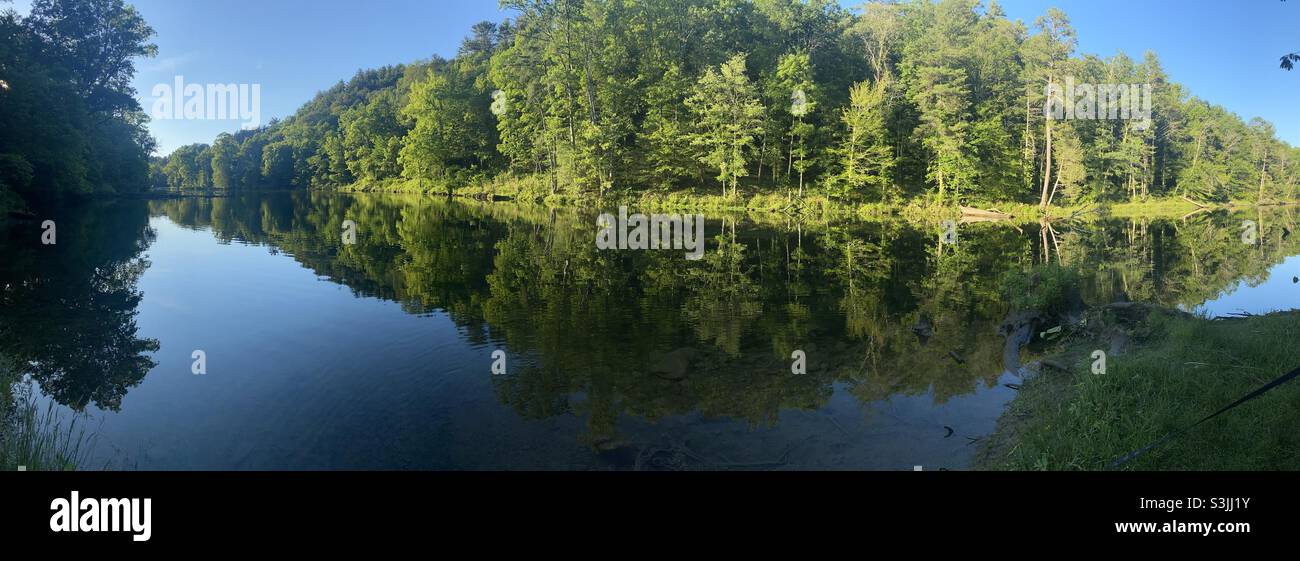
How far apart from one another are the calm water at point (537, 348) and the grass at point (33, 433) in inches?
9.7

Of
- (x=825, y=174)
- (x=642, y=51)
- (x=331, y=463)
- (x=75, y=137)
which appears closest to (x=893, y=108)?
(x=825, y=174)

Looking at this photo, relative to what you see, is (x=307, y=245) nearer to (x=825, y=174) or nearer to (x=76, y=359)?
(x=76, y=359)

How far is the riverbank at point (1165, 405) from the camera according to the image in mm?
5363

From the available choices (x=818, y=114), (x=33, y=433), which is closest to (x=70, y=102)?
(x=33, y=433)

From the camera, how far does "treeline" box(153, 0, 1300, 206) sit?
48156 mm

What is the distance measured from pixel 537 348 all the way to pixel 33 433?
646cm

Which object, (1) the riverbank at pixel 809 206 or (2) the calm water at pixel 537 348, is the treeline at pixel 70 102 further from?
(1) the riverbank at pixel 809 206

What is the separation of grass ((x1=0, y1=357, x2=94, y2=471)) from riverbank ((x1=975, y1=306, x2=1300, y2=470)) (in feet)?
30.5

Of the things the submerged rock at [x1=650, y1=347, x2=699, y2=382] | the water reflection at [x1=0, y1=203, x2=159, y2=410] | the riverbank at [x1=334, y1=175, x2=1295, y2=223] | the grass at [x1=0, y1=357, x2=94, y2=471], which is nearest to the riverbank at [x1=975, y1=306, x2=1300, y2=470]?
the submerged rock at [x1=650, y1=347, x2=699, y2=382]

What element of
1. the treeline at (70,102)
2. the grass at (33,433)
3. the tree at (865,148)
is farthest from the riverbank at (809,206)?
the grass at (33,433)

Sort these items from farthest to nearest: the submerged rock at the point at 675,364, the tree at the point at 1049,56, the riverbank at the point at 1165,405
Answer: the tree at the point at 1049,56, the submerged rock at the point at 675,364, the riverbank at the point at 1165,405

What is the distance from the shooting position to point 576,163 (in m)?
52.4
